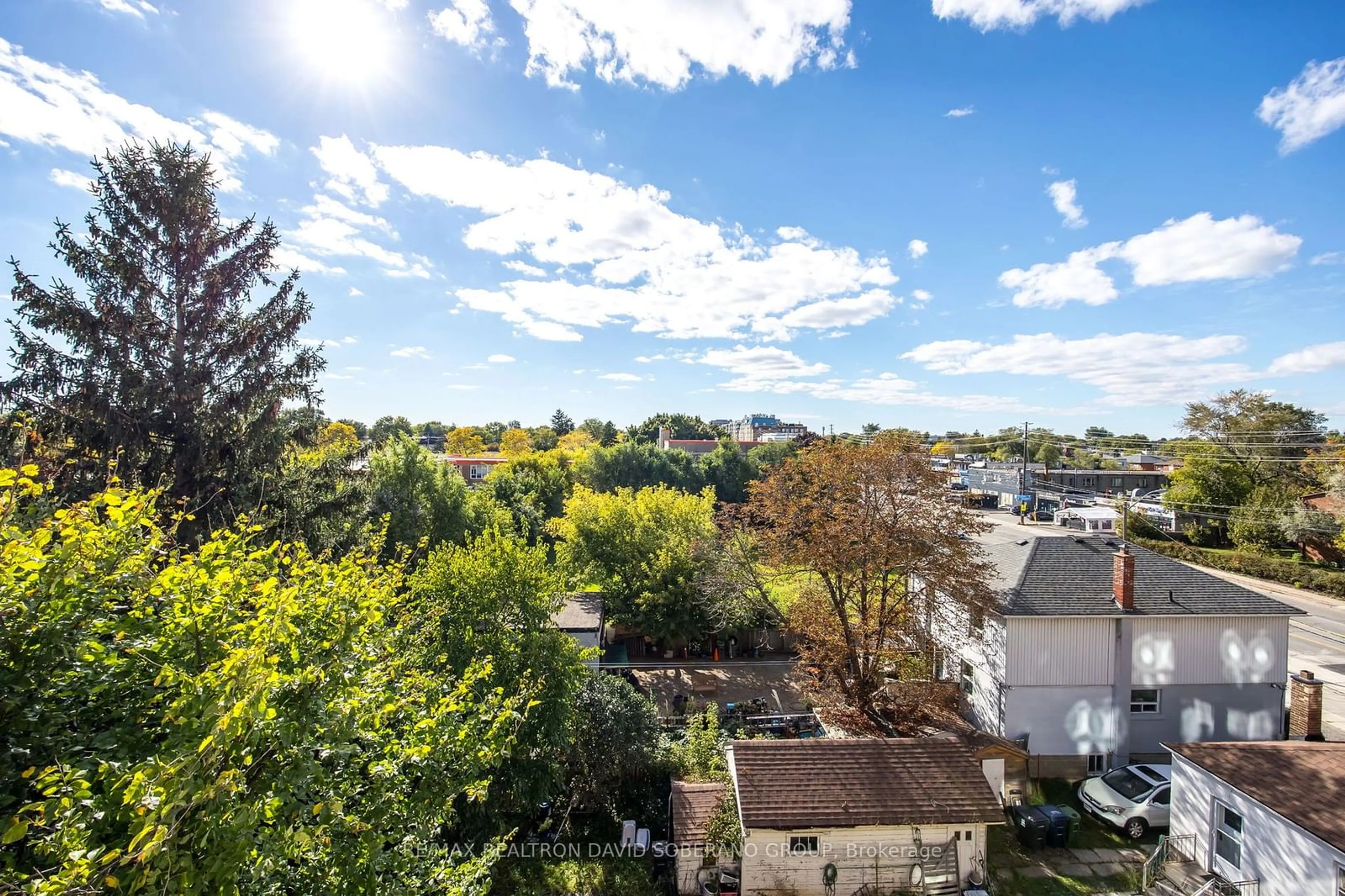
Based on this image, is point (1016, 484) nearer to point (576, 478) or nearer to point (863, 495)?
point (576, 478)

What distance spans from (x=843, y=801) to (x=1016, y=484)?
57.7 meters

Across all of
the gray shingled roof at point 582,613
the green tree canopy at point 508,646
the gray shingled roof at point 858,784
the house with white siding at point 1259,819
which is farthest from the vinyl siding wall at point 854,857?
the gray shingled roof at point 582,613

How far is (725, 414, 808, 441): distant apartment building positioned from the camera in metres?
113

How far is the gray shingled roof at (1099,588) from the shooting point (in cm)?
1564

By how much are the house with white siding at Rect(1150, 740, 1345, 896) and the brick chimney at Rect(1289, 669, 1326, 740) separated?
3796 mm

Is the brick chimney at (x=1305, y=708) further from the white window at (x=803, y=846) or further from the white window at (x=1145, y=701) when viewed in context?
the white window at (x=803, y=846)

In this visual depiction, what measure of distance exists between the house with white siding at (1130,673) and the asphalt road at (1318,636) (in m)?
1.83

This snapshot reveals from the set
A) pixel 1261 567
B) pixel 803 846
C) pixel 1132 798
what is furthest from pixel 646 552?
pixel 1261 567

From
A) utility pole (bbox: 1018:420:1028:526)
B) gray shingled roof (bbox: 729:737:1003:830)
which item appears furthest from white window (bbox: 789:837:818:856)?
utility pole (bbox: 1018:420:1028:526)

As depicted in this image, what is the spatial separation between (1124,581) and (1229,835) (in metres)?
6.14

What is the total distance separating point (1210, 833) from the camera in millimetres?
11633

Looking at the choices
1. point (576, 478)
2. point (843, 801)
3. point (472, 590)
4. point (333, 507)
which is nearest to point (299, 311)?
point (333, 507)

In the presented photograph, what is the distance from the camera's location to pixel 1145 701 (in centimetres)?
1600

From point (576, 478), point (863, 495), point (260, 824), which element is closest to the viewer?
point (260, 824)
